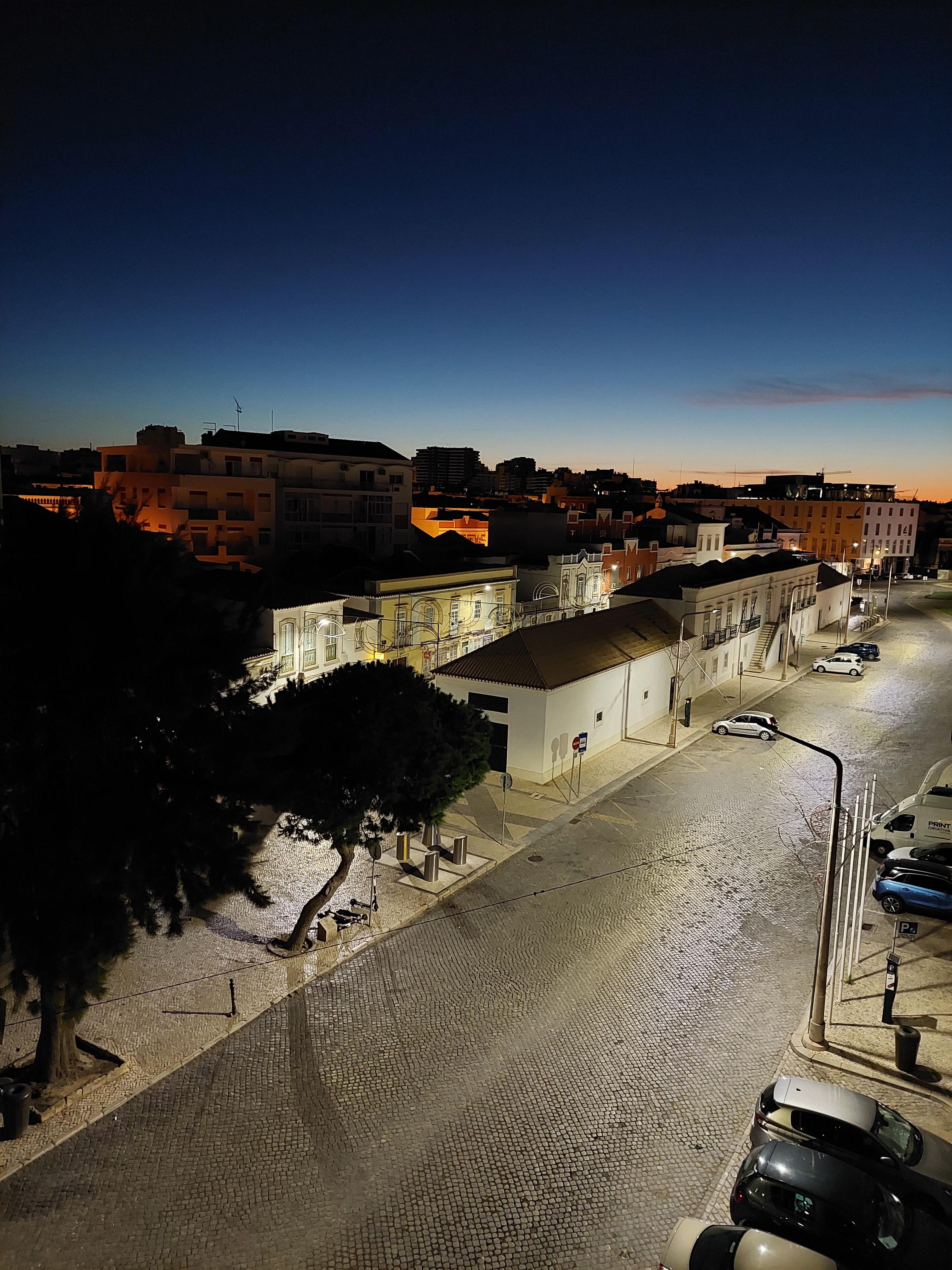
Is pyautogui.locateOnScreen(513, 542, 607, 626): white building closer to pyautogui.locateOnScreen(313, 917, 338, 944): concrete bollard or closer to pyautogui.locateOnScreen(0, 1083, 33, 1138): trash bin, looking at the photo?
pyautogui.locateOnScreen(313, 917, 338, 944): concrete bollard

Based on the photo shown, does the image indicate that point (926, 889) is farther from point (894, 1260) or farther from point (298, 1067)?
point (298, 1067)

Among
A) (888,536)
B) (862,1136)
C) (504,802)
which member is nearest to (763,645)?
(504,802)

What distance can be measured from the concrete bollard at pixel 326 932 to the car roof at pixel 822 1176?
962 cm

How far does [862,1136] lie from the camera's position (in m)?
11.5

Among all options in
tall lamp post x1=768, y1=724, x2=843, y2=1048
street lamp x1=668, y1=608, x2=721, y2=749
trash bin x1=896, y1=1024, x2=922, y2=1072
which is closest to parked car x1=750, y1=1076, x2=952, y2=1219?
trash bin x1=896, y1=1024, x2=922, y2=1072

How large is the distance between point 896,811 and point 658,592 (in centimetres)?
1953

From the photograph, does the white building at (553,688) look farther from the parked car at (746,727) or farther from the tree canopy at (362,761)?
the tree canopy at (362,761)

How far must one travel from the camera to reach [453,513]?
89188mm

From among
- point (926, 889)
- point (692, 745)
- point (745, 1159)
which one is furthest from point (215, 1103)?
point (692, 745)

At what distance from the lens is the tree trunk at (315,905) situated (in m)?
17.0

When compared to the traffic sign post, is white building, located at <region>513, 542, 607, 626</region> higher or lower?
higher

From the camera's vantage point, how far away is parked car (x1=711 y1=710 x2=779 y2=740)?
34.3m

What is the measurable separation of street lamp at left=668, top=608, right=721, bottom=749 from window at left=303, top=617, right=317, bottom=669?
48.6 ft

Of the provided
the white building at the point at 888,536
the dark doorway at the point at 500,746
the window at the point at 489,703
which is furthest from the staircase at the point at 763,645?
the white building at the point at 888,536
